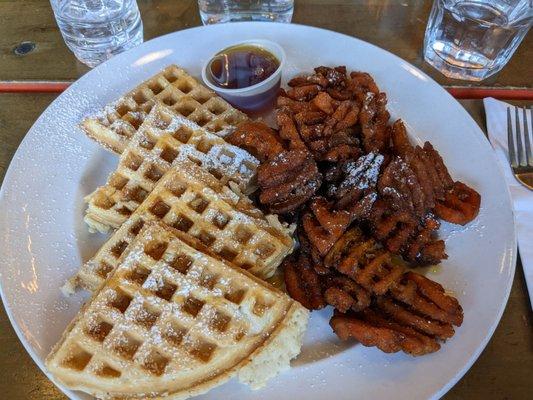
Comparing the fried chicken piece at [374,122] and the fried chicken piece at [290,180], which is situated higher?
the fried chicken piece at [374,122]

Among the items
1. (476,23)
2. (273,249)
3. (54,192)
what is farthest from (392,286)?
(476,23)

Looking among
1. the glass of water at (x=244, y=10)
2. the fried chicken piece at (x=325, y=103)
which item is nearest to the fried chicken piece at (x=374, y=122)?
the fried chicken piece at (x=325, y=103)

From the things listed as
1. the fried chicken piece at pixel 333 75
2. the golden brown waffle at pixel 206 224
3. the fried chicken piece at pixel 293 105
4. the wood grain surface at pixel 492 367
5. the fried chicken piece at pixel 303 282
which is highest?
the fried chicken piece at pixel 333 75

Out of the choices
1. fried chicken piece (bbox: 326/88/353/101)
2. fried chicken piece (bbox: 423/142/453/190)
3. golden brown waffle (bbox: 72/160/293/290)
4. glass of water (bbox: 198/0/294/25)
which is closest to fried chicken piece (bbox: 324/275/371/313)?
golden brown waffle (bbox: 72/160/293/290)

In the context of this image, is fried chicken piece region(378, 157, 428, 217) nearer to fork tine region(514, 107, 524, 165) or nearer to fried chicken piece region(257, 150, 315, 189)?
fried chicken piece region(257, 150, 315, 189)

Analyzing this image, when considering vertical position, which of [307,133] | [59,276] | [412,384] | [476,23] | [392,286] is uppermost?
[476,23]

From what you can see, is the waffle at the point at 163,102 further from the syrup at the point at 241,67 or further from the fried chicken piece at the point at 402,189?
the fried chicken piece at the point at 402,189

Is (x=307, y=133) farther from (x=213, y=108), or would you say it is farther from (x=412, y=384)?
(x=412, y=384)
